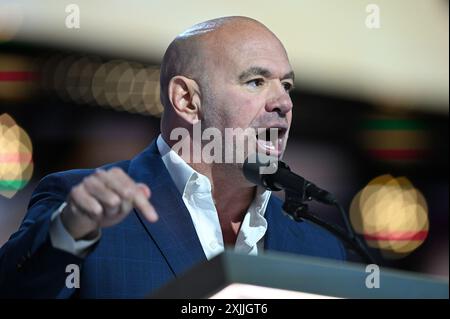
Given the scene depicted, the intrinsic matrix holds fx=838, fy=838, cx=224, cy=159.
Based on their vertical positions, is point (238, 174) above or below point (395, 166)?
below

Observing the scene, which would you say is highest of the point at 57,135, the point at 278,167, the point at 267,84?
the point at 57,135

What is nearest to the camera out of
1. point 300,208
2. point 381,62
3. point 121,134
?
point 300,208

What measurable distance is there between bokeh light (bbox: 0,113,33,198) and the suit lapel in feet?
3.94

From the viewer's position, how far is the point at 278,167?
3.81 feet

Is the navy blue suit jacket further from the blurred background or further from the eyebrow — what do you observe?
the blurred background

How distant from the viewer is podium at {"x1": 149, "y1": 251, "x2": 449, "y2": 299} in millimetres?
895

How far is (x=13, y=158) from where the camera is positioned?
253cm

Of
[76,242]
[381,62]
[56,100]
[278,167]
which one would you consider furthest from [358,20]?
[76,242]

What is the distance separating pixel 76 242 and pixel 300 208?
30 cm

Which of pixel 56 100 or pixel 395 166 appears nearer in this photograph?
pixel 56 100

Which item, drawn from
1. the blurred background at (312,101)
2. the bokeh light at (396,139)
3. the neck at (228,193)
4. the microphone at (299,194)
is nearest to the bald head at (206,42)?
the neck at (228,193)

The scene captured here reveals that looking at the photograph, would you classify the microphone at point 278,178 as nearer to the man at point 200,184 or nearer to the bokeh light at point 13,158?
the man at point 200,184

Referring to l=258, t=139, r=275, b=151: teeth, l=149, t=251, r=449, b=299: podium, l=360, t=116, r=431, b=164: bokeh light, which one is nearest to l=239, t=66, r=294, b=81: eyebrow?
l=258, t=139, r=275, b=151: teeth

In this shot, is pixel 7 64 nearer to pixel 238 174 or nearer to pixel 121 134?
pixel 121 134
